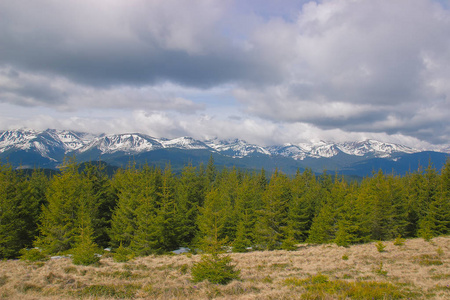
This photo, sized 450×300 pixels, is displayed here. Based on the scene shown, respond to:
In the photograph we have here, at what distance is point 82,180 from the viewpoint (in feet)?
101

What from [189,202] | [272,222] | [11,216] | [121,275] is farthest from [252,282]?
[11,216]

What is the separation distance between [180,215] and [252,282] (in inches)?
746

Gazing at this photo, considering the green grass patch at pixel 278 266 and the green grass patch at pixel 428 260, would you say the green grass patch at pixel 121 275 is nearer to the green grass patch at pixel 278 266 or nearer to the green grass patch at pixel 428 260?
the green grass patch at pixel 278 266

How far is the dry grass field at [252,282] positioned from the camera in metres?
10.6

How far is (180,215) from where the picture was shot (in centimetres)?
3084

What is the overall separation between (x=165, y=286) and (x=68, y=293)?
4.54m

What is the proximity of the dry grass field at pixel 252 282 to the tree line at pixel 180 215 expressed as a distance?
5.72 metres

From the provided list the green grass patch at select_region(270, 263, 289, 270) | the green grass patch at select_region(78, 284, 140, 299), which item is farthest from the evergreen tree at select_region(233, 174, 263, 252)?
the green grass patch at select_region(78, 284, 140, 299)

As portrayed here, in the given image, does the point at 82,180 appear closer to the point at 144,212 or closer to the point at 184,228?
the point at 144,212

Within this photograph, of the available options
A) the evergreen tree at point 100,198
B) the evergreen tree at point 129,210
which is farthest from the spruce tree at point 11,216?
the evergreen tree at point 129,210

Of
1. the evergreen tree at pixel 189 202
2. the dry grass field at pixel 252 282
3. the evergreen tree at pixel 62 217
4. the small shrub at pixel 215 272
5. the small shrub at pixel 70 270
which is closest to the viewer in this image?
the dry grass field at pixel 252 282

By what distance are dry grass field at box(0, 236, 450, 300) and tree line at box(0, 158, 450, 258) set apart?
18.8 feet

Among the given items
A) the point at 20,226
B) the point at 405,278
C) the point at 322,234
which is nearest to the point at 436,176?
the point at 322,234

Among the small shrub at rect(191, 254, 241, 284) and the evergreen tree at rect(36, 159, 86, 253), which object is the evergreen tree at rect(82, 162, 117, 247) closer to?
the evergreen tree at rect(36, 159, 86, 253)
